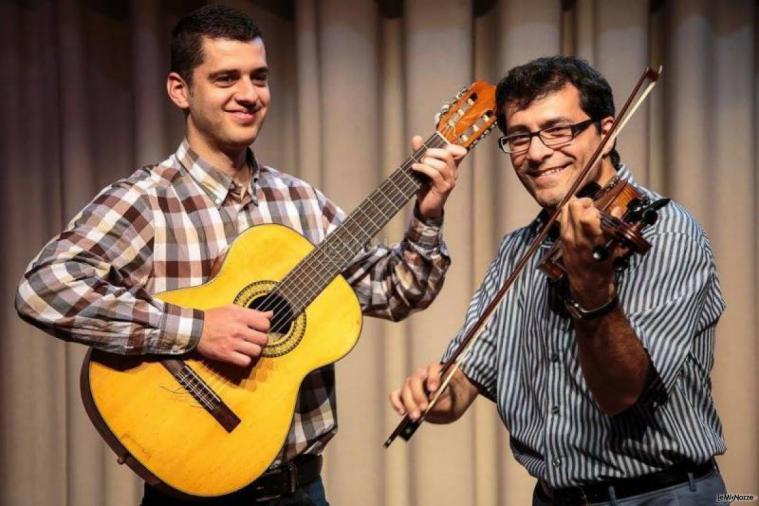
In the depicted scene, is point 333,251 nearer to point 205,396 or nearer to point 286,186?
point 286,186

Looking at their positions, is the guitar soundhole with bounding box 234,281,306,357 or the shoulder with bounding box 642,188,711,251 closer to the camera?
the shoulder with bounding box 642,188,711,251

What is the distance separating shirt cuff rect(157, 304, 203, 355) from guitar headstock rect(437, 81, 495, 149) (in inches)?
28.2

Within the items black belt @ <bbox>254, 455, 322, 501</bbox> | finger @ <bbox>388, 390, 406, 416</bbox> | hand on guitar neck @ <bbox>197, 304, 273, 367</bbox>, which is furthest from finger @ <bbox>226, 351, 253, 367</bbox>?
finger @ <bbox>388, 390, 406, 416</bbox>

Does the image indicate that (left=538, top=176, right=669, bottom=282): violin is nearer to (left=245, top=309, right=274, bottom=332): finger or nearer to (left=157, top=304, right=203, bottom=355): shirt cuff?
(left=245, top=309, right=274, bottom=332): finger

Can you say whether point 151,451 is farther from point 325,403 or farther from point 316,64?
point 316,64

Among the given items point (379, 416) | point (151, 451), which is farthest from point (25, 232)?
point (151, 451)

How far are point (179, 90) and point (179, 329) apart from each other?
650mm

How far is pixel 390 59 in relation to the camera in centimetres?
348

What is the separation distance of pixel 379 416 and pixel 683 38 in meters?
1.72

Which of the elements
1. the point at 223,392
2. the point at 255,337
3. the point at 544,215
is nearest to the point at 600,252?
the point at 544,215

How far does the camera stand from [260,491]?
6.82ft

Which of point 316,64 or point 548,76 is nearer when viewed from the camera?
point 548,76

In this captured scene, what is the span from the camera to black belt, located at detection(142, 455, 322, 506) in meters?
2.05

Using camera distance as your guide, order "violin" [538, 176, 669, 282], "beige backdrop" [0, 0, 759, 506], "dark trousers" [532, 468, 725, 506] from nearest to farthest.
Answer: "violin" [538, 176, 669, 282], "dark trousers" [532, 468, 725, 506], "beige backdrop" [0, 0, 759, 506]
